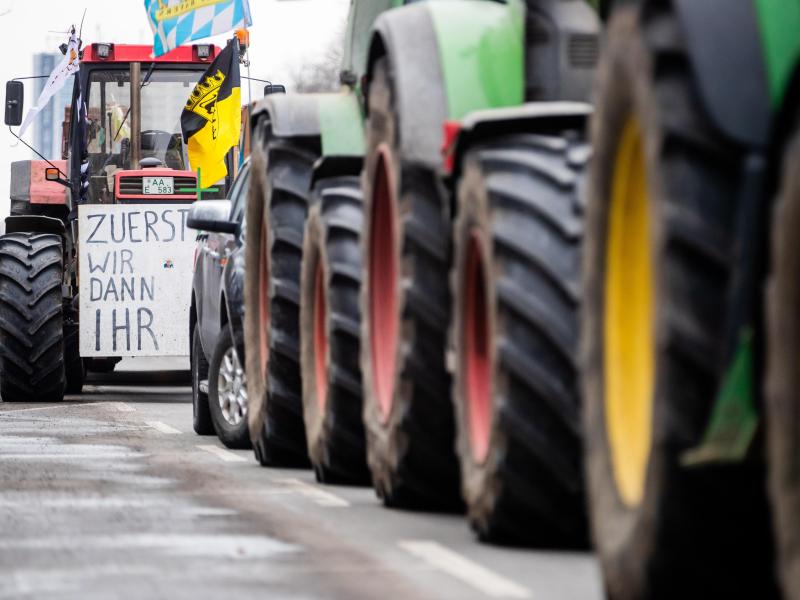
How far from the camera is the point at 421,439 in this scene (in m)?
8.66

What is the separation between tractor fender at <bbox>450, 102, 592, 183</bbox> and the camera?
7516mm

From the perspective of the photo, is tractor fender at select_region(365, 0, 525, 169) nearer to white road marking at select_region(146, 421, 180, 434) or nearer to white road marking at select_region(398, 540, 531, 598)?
white road marking at select_region(398, 540, 531, 598)

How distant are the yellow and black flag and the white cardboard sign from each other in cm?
96

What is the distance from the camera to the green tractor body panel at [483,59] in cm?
838

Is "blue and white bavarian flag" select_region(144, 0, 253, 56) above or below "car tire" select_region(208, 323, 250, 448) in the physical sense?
above

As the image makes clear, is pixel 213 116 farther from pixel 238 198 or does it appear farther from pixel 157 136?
pixel 238 198

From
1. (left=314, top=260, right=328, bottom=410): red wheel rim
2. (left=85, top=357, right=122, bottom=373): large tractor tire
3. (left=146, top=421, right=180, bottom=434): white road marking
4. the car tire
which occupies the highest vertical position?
(left=314, top=260, right=328, bottom=410): red wheel rim

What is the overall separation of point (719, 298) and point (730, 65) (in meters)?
0.54

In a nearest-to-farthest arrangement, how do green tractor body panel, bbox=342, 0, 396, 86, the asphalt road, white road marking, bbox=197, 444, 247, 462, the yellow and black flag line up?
the asphalt road, green tractor body panel, bbox=342, 0, 396, 86, white road marking, bbox=197, 444, 247, 462, the yellow and black flag

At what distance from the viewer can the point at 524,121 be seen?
24.8 ft

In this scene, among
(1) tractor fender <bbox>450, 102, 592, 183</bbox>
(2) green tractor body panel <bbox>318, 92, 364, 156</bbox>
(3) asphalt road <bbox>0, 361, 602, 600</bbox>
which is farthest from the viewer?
(2) green tractor body panel <bbox>318, 92, 364, 156</bbox>

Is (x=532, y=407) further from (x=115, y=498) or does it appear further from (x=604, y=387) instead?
(x=115, y=498)

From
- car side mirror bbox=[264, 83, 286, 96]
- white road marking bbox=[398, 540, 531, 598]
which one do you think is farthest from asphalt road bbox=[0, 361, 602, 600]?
car side mirror bbox=[264, 83, 286, 96]

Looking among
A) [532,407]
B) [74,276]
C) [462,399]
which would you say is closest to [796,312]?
[532,407]
